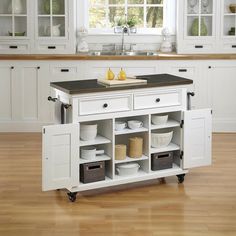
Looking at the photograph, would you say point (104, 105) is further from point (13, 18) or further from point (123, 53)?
point (13, 18)

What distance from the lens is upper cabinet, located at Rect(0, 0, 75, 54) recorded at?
7.53 meters

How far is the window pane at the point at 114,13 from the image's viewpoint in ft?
26.6

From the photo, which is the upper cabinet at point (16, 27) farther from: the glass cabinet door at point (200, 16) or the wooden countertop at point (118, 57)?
the glass cabinet door at point (200, 16)

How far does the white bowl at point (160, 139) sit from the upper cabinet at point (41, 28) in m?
2.50

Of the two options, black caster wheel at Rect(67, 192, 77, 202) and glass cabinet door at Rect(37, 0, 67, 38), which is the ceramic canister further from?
glass cabinet door at Rect(37, 0, 67, 38)

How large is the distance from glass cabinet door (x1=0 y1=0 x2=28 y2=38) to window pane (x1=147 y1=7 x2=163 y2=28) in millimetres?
1565

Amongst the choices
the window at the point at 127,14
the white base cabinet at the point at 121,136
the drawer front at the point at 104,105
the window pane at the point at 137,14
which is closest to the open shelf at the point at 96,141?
the white base cabinet at the point at 121,136

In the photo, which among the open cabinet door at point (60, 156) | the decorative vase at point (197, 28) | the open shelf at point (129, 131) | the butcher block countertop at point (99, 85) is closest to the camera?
the open cabinet door at point (60, 156)

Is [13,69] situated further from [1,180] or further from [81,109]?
[81,109]

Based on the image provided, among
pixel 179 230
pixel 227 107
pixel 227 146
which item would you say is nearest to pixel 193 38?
pixel 227 107

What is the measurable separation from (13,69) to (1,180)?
2.10m

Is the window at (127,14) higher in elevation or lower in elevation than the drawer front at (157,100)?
→ higher

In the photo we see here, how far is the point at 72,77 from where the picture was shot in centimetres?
736

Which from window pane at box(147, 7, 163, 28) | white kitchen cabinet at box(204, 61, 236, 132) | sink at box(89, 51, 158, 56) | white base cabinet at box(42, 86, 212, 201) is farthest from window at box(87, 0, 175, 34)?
white base cabinet at box(42, 86, 212, 201)
